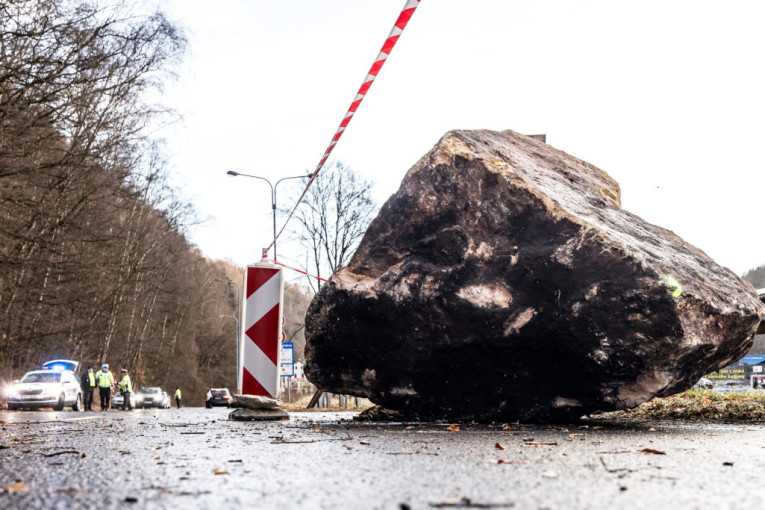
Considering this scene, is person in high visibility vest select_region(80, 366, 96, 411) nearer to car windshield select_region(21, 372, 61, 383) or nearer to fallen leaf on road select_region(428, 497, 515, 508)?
car windshield select_region(21, 372, 61, 383)

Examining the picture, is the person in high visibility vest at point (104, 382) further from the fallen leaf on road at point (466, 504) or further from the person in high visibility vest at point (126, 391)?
the fallen leaf on road at point (466, 504)

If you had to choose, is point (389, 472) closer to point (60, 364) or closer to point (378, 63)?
point (378, 63)

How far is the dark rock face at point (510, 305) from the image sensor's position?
6477mm

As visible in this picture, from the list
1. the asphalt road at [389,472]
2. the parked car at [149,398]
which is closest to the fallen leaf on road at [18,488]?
the asphalt road at [389,472]

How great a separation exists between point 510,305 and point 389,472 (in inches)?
142

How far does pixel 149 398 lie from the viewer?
38.2 meters

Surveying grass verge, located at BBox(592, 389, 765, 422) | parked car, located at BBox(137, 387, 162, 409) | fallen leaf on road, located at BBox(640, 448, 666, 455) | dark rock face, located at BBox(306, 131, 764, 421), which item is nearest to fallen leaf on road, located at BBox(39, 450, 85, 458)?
dark rock face, located at BBox(306, 131, 764, 421)

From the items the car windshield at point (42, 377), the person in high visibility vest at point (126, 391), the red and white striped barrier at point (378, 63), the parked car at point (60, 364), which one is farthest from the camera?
the parked car at point (60, 364)

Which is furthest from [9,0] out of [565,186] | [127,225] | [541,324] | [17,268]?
[127,225]

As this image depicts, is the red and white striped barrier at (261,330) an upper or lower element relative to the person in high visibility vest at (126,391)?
upper

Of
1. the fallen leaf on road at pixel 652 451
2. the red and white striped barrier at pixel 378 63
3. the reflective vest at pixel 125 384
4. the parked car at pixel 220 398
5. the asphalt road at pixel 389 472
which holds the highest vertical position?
the red and white striped barrier at pixel 378 63

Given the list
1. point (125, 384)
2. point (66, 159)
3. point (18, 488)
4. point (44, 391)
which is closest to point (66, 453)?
point (18, 488)

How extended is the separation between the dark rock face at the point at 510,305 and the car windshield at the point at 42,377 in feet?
65.4

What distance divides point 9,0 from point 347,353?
8889mm
